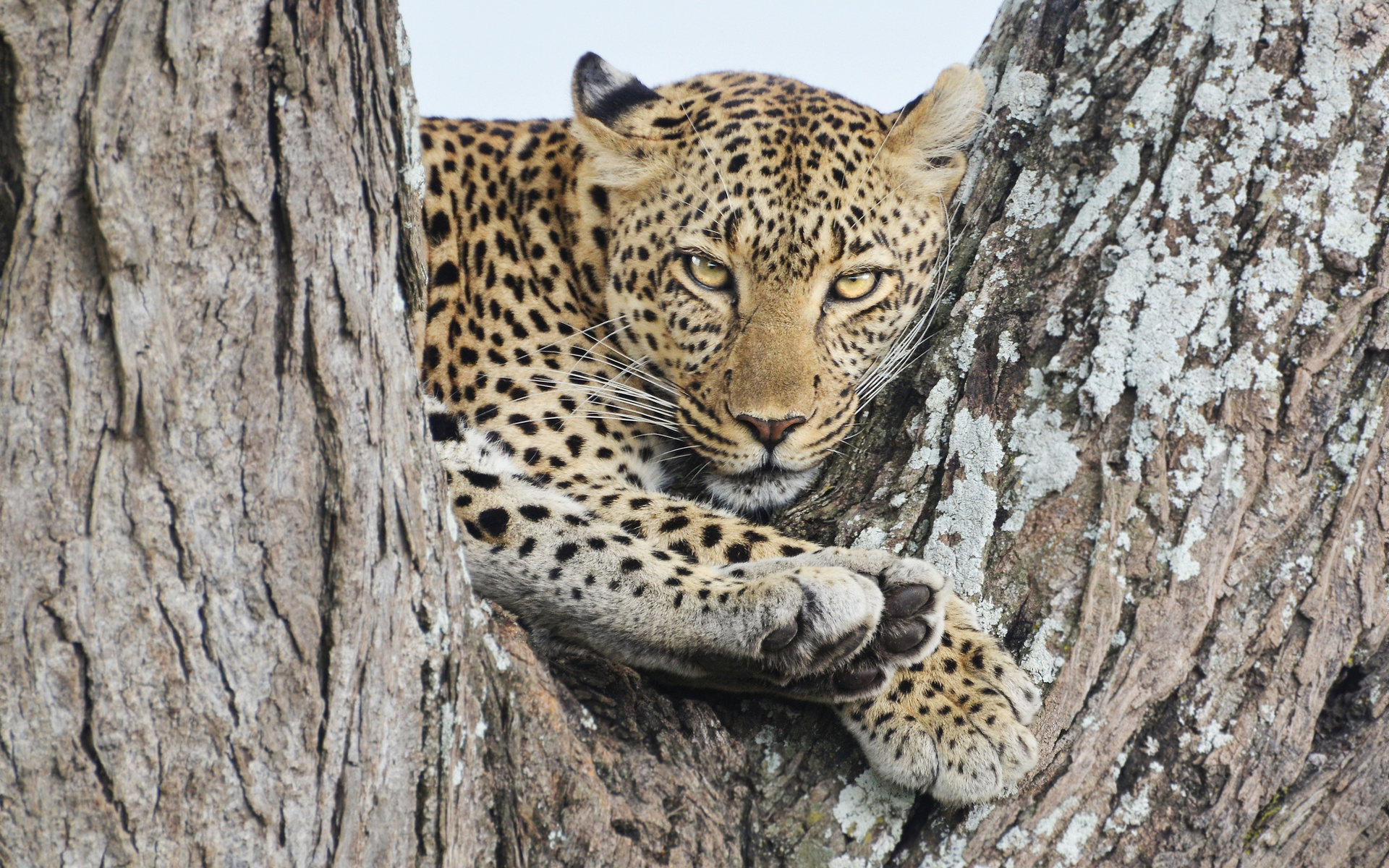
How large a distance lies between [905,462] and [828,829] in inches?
44.2

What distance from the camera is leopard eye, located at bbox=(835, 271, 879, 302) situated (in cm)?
452

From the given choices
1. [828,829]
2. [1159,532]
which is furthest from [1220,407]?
[828,829]

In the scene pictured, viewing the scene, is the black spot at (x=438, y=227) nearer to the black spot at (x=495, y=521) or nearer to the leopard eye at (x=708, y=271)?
the leopard eye at (x=708, y=271)

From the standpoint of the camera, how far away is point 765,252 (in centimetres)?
443

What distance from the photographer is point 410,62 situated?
2486mm

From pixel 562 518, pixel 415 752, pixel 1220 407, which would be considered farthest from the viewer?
pixel 562 518

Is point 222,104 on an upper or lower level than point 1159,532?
upper

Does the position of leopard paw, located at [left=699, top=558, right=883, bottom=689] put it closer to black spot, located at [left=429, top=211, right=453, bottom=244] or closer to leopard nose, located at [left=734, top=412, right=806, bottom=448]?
leopard nose, located at [left=734, top=412, right=806, bottom=448]

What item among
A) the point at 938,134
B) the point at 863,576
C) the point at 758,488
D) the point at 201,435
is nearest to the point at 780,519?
the point at 758,488

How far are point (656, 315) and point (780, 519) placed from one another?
3.40 ft

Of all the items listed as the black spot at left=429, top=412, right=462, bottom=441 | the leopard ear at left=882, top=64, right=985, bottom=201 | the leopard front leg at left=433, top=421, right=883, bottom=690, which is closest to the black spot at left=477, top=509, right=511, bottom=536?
the leopard front leg at left=433, top=421, right=883, bottom=690

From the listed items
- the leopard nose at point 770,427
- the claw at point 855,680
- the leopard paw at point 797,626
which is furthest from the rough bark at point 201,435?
the leopard nose at point 770,427

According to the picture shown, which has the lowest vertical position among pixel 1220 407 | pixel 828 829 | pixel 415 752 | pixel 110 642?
pixel 828 829

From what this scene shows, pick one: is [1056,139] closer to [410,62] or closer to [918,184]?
[918,184]
